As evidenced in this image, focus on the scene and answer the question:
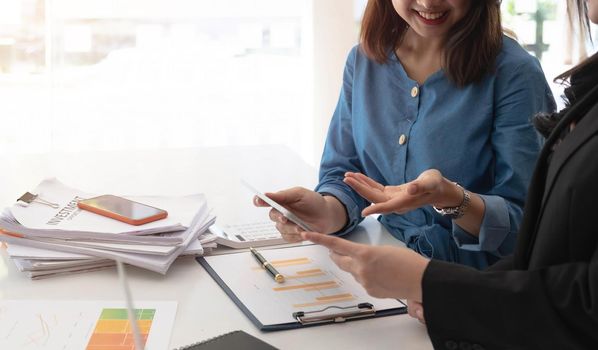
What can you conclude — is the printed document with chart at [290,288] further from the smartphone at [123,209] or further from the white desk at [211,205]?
the smartphone at [123,209]

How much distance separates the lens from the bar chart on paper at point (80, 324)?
3.62ft

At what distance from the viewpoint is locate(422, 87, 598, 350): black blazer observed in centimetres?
94

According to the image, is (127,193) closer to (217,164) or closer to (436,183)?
(217,164)

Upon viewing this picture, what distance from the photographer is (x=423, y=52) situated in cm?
175

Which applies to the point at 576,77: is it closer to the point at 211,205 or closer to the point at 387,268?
the point at 387,268

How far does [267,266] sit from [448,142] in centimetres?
49

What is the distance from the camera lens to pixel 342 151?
182cm

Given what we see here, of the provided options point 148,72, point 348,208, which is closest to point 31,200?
point 348,208

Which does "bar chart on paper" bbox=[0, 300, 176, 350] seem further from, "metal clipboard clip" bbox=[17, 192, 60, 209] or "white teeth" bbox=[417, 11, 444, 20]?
"white teeth" bbox=[417, 11, 444, 20]

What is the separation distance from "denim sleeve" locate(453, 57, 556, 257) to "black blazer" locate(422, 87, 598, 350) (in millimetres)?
409

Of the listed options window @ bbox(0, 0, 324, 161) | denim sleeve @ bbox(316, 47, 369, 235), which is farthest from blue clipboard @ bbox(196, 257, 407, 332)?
window @ bbox(0, 0, 324, 161)

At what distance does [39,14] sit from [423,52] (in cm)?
223

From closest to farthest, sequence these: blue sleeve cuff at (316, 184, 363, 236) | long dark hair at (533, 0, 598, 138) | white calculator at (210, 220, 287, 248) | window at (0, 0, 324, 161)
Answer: long dark hair at (533, 0, 598, 138) < white calculator at (210, 220, 287, 248) < blue sleeve cuff at (316, 184, 363, 236) < window at (0, 0, 324, 161)

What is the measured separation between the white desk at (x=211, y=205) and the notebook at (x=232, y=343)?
0.04 m
